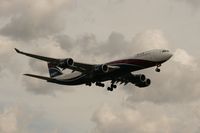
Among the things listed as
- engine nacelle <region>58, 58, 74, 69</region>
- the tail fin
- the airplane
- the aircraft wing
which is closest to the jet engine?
the airplane

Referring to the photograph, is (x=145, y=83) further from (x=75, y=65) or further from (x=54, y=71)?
(x=54, y=71)

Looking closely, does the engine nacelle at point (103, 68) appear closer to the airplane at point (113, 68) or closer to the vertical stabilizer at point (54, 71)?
the airplane at point (113, 68)

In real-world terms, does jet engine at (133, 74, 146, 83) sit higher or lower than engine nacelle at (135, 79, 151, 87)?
higher

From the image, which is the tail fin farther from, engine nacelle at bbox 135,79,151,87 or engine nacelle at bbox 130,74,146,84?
engine nacelle at bbox 135,79,151,87

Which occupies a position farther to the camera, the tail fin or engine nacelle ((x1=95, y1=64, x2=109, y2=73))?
the tail fin

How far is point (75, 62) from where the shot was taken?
10131 centimetres

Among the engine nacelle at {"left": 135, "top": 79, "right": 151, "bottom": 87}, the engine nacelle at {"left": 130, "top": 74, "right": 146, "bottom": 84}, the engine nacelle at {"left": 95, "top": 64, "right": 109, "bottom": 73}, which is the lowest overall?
the engine nacelle at {"left": 95, "top": 64, "right": 109, "bottom": 73}

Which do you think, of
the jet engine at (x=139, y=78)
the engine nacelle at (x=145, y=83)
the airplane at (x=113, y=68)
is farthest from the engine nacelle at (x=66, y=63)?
the engine nacelle at (x=145, y=83)

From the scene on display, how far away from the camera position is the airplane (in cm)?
9800

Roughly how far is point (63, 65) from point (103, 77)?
8.10m

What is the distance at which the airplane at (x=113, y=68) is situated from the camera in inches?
3858

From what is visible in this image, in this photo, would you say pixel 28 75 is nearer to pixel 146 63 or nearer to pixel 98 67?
pixel 98 67

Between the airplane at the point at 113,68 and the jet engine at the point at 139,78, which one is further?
the jet engine at the point at 139,78

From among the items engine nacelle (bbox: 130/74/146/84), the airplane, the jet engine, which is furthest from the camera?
the jet engine
